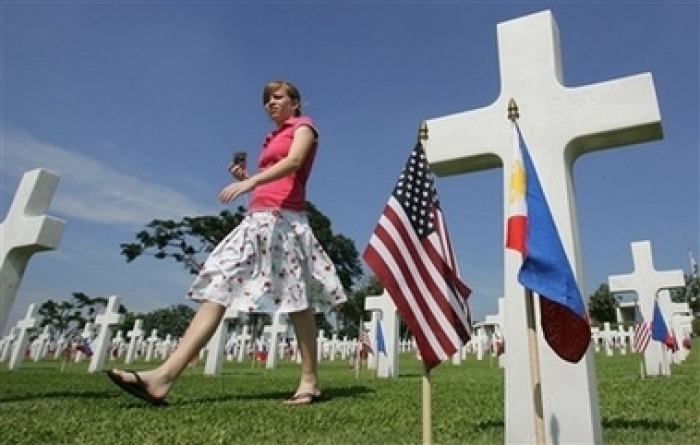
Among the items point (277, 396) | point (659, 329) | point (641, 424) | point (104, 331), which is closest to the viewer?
point (641, 424)

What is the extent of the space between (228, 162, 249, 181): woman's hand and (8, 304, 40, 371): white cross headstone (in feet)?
47.2

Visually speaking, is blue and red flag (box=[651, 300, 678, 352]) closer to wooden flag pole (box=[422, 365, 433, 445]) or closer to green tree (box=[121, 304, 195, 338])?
wooden flag pole (box=[422, 365, 433, 445])

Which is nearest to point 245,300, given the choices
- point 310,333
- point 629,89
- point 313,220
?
point 310,333

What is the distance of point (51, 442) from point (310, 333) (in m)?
2.09

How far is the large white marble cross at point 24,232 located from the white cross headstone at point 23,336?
12620mm

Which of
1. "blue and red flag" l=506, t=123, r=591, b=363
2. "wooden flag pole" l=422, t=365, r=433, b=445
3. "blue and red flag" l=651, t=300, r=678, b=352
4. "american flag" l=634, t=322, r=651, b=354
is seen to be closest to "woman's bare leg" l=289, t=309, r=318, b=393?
"wooden flag pole" l=422, t=365, r=433, b=445

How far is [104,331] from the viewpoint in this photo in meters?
14.7

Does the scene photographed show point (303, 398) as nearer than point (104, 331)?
Yes

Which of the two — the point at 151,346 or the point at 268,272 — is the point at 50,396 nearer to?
the point at 268,272

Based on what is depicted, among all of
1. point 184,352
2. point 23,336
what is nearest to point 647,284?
point 184,352

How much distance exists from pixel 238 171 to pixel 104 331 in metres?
11.5

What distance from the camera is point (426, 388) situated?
2.33 metres

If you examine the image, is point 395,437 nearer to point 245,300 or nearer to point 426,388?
point 426,388

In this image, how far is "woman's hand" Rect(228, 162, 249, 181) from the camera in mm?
4969
